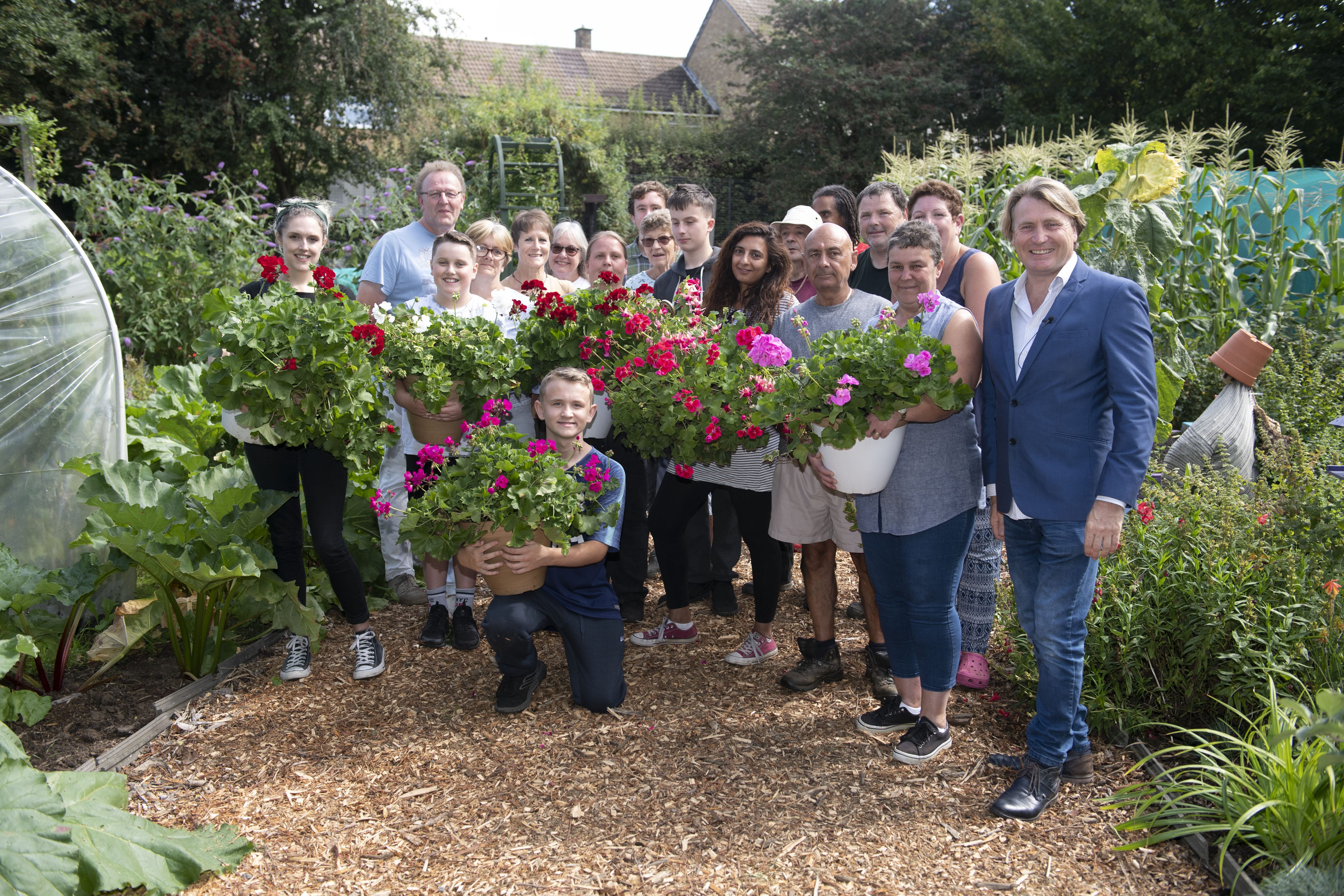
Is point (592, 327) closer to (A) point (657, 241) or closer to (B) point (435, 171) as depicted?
(A) point (657, 241)

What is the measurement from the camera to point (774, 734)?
333 centimetres

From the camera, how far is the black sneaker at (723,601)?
4484 mm

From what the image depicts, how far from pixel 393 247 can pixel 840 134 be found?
17200 mm


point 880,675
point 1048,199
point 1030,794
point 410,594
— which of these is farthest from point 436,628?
point 1048,199

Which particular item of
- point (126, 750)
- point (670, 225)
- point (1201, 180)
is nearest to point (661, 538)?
point (670, 225)

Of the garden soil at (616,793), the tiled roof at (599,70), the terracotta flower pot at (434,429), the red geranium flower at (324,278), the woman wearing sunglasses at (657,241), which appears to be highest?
the tiled roof at (599,70)

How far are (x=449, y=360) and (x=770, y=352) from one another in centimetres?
134

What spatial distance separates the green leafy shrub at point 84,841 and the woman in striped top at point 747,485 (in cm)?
198

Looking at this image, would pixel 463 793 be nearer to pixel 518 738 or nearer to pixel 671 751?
pixel 518 738

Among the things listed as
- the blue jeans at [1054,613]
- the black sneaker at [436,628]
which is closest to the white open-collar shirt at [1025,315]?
the blue jeans at [1054,613]

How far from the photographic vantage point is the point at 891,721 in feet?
10.9

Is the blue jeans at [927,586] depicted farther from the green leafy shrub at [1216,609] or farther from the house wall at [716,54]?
the house wall at [716,54]

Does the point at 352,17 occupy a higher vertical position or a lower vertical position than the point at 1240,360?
higher

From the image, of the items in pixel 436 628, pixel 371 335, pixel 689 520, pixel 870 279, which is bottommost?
pixel 436 628
